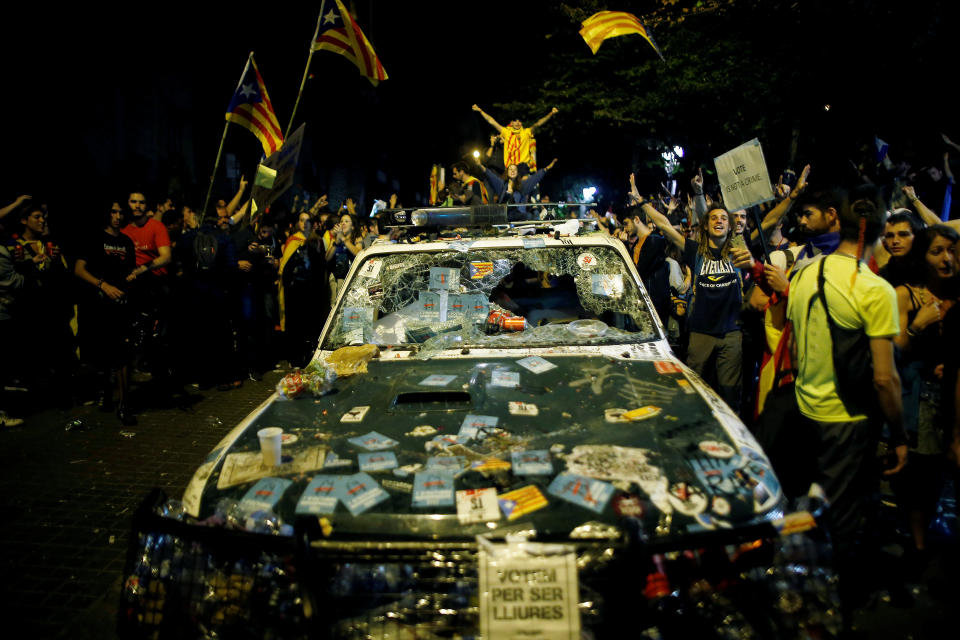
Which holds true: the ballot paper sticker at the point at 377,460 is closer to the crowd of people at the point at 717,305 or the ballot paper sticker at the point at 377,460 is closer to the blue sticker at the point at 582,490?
the blue sticker at the point at 582,490

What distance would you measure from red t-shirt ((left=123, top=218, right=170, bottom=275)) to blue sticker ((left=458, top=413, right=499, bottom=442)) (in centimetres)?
574

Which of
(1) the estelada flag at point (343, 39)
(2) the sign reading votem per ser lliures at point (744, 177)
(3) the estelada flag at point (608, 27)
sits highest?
(3) the estelada flag at point (608, 27)

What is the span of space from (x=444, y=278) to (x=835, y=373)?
234cm

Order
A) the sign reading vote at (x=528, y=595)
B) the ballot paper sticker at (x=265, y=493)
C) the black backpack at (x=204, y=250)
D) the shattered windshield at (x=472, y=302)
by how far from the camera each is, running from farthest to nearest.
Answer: the black backpack at (x=204, y=250)
the shattered windshield at (x=472, y=302)
the ballot paper sticker at (x=265, y=493)
the sign reading vote at (x=528, y=595)

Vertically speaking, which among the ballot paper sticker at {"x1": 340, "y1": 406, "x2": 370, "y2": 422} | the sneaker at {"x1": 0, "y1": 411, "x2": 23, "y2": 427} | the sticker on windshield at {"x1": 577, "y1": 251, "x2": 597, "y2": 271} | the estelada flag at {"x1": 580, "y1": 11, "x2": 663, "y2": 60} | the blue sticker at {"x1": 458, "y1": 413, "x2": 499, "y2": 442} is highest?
the estelada flag at {"x1": 580, "y1": 11, "x2": 663, "y2": 60}

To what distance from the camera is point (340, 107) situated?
22047mm

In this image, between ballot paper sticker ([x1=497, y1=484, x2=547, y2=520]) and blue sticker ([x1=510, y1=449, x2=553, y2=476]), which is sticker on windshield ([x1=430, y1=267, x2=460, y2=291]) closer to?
blue sticker ([x1=510, y1=449, x2=553, y2=476])

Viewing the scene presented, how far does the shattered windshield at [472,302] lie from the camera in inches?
135

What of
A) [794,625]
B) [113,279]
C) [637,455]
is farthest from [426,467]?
[113,279]

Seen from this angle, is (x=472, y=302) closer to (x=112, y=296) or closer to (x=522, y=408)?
(x=522, y=408)

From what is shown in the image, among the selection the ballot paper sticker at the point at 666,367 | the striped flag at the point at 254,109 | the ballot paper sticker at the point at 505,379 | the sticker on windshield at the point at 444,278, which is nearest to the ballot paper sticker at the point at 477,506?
the ballot paper sticker at the point at 505,379

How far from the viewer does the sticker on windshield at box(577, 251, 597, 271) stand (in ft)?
12.2

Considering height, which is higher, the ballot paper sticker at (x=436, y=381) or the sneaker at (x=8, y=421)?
the ballot paper sticker at (x=436, y=381)

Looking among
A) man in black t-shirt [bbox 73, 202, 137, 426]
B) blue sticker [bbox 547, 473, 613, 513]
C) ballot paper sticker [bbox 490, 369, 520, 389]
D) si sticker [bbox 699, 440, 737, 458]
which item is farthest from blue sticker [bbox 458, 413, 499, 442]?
man in black t-shirt [bbox 73, 202, 137, 426]
